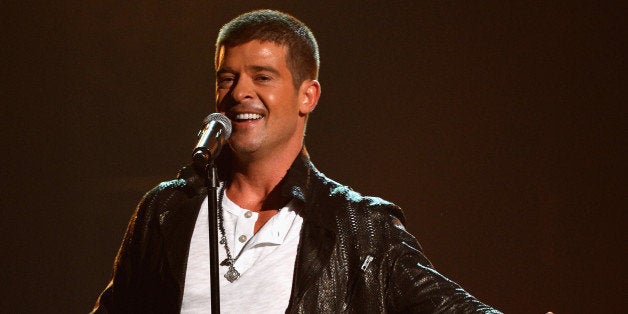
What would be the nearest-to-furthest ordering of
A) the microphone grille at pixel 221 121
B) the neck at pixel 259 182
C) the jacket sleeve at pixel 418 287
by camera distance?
the microphone grille at pixel 221 121 → the jacket sleeve at pixel 418 287 → the neck at pixel 259 182

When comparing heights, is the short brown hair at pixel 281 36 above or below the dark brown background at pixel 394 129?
above

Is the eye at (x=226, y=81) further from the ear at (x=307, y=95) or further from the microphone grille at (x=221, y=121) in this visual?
the microphone grille at (x=221, y=121)

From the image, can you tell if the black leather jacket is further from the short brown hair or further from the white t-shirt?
the short brown hair

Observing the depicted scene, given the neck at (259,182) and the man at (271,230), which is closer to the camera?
the man at (271,230)

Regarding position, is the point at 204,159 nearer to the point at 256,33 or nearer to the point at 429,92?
the point at 256,33

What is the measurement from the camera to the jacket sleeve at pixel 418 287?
1.87m

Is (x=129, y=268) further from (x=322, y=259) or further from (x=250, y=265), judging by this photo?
(x=322, y=259)

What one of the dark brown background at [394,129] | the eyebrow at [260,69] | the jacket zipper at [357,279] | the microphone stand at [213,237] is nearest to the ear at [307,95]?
the eyebrow at [260,69]

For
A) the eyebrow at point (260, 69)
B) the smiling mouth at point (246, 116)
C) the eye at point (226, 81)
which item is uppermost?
the eyebrow at point (260, 69)

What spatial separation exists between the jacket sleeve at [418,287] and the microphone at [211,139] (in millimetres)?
570

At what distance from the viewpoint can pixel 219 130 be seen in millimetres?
1662

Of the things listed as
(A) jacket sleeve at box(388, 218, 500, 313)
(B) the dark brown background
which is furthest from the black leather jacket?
(B) the dark brown background

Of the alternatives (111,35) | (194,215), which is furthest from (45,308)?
(194,215)

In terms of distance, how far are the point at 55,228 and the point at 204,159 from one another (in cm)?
193
